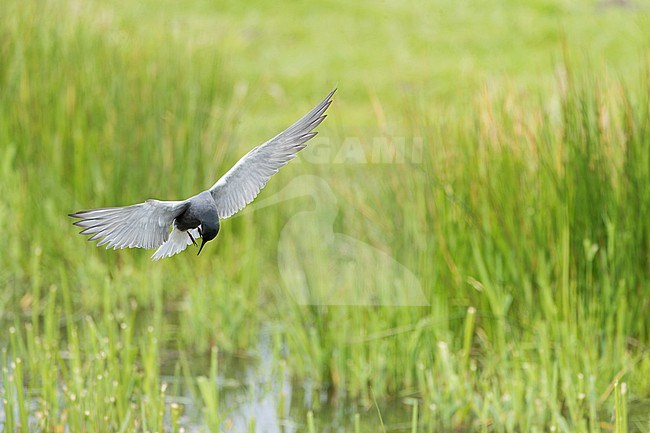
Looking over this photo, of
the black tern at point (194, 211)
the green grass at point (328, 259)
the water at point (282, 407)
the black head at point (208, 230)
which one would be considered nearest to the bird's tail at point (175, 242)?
the black tern at point (194, 211)

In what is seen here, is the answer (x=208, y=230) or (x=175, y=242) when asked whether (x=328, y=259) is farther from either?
(x=208, y=230)

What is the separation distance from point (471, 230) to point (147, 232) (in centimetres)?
236

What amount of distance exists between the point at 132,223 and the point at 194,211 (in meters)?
0.09

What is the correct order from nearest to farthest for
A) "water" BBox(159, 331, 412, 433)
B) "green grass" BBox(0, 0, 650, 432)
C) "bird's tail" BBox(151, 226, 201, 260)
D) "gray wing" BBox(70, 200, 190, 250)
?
"gray wing" BBox(70, 200, 190, 250) → "bird's tail" BBox(151, 226, 201, 260) → "green grass" BBox(0, 0, 650, 432) → "water" BBox(159, 331, 412, 433)

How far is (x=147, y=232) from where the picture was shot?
144 cm

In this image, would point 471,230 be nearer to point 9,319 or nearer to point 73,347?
point 73,347

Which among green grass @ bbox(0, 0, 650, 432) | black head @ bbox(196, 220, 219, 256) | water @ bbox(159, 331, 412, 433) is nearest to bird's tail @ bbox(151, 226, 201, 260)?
black head @ bbox(196, 220, 219, 256)

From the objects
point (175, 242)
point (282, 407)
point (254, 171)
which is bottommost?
point (282, 407)

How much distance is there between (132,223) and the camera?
4.69 ft

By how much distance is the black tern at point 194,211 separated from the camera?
4.55ft

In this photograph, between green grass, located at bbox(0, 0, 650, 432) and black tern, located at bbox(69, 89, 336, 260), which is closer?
black tern, located at bbox(69, 89, 336, 260)

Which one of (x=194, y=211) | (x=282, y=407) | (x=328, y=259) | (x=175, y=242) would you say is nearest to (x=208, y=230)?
(x=194, y=211)

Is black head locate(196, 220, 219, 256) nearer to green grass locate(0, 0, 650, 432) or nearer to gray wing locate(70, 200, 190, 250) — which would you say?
gray wing locate(70, 200, 190, 250)

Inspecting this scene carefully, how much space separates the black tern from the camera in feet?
4.55
